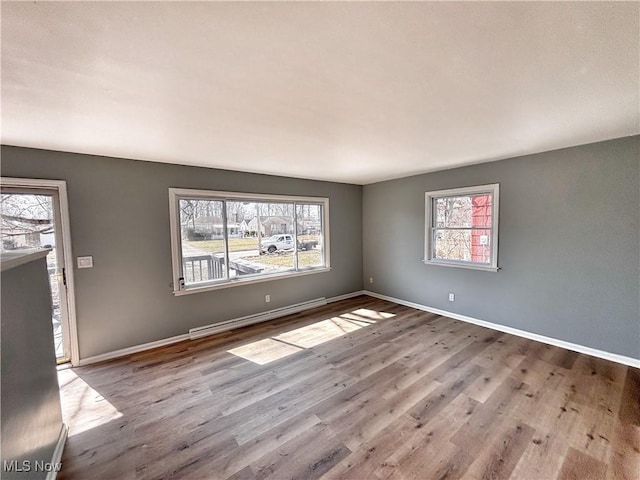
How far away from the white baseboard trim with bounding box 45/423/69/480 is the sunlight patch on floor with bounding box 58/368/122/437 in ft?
0.22

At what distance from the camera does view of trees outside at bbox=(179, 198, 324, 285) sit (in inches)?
147

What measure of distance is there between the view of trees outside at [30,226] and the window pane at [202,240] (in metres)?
1.28

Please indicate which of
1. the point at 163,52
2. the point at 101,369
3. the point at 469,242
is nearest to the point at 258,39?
the point at 163,52

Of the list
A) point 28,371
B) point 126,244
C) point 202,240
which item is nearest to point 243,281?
point 202,240

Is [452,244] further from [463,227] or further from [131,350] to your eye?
[131,350]

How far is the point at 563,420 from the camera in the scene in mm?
2049

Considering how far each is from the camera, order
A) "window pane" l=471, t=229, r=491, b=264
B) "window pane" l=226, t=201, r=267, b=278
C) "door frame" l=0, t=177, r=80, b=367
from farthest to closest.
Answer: "window pane" l=226, t=201, r=267, b=278 < "window pane" l=471, t=229, r=491, b=264 < "door frame" l=0, t=177, r=80, b=367

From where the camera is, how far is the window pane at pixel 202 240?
3.67 metres

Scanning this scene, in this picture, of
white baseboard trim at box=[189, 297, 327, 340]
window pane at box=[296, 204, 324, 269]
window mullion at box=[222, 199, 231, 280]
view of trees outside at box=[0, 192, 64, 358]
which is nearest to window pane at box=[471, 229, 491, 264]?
window pane at box=[296, 204, 324, 269]

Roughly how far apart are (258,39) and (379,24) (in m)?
0.55

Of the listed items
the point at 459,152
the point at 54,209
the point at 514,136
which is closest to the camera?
the point at 514,136

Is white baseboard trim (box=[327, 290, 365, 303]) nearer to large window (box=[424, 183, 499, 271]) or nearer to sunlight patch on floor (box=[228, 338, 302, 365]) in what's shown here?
large window (box=[424, 183, 499, 271])

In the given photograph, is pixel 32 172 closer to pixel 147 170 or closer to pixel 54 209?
pixel 54 209

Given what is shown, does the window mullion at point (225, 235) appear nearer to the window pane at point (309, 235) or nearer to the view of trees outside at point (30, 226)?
the window pane at point (309, 235)
